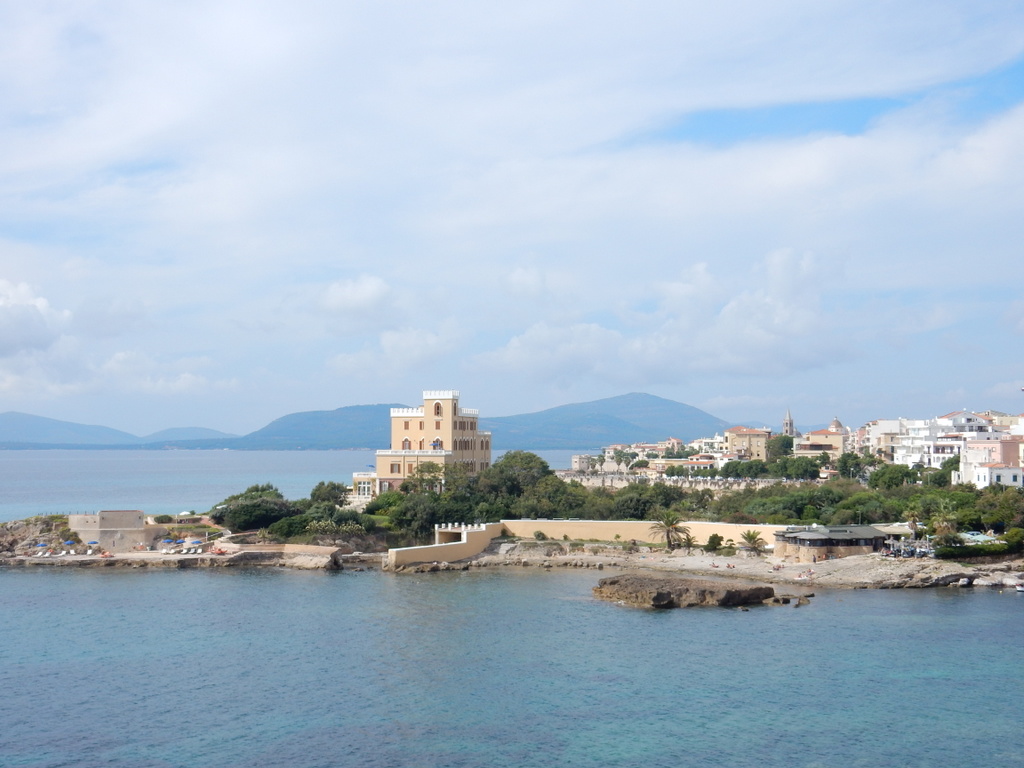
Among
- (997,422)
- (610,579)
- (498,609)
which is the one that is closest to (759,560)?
(610,579)

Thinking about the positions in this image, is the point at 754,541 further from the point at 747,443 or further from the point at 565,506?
the point at 747,443

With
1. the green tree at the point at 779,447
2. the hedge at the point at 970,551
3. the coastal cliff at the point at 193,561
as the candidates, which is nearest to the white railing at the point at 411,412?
the coastal cliff at the point at 193,561

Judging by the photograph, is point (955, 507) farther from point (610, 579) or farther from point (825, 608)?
point (610, 579)

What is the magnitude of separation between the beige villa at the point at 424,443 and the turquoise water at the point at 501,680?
24537mm

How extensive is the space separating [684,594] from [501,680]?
13.7 metres

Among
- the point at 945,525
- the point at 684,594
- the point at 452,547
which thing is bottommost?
the point at 684,594

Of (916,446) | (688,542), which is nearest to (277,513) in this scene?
(688,542)

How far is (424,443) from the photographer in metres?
69.6

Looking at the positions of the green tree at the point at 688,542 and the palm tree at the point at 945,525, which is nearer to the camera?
the palm tree at the point at 945,525

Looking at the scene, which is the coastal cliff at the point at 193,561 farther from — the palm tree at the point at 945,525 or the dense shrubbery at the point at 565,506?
the palm tree at the point at 945,525

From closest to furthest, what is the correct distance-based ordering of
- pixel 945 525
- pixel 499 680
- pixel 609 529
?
pixel 499 680, pixel 945 525, pixel 609 529

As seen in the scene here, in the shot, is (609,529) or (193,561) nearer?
(193,561)

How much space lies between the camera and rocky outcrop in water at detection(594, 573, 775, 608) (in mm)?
40406

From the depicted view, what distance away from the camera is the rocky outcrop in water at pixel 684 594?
40.4 meters
